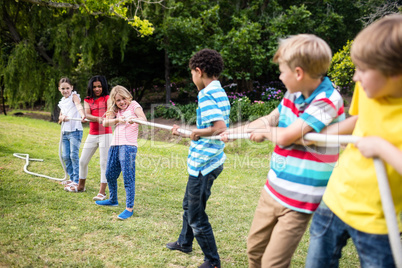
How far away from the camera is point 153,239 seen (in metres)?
3.77

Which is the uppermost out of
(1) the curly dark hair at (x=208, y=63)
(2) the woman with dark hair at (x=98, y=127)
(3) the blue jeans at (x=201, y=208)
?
(1) the curly dark hair at (x=208, y=63)

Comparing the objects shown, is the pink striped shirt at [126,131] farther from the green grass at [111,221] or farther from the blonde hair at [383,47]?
the blonde hair at [383,47]

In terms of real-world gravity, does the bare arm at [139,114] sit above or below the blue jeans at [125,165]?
above

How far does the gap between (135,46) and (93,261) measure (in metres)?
16.0

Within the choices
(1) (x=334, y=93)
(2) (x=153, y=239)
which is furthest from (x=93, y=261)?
(1) (x=334, y=93)

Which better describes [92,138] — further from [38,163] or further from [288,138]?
[288,138]

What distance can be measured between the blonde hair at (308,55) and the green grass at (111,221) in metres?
2.15

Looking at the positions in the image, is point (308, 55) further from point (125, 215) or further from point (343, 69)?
point (343, 69)

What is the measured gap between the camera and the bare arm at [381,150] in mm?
1390

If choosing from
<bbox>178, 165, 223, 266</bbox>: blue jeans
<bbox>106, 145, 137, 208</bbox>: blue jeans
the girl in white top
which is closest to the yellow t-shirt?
<bbox>178, 165, 223, 266</bbox>: blue jeans

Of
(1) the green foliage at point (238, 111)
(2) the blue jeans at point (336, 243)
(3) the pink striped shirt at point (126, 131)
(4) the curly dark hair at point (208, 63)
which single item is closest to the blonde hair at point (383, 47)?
(2) the blue jeans at point (336, 243)

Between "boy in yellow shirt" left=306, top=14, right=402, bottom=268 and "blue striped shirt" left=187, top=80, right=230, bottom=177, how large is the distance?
1.25m

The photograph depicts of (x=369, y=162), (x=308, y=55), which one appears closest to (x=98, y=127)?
(x=308, y=55)

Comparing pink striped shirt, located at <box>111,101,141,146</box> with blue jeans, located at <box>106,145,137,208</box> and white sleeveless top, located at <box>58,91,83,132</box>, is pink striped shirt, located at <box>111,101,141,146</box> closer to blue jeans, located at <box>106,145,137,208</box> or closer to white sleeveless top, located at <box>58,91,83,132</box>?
blue jeans, located at <box>106,145,137,208</box>
